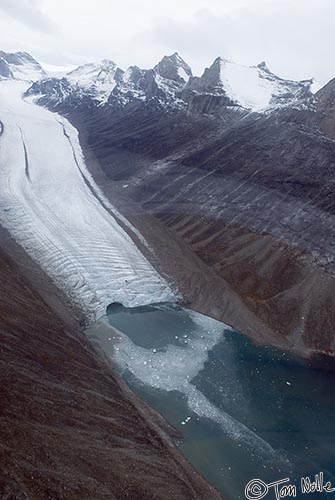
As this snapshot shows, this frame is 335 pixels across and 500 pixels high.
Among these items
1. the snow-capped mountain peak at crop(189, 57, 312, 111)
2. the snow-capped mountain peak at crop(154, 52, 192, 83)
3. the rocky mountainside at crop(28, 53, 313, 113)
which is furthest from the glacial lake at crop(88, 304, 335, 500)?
the snow-capped mountain peak at crop(154, 52, 192, 83)

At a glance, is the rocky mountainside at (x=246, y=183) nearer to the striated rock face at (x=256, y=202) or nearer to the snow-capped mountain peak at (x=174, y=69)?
the striated rock face at (x=256, y=202)

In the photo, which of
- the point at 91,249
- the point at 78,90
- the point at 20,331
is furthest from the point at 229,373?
the point at 78,90

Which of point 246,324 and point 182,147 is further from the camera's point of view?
point 182,147

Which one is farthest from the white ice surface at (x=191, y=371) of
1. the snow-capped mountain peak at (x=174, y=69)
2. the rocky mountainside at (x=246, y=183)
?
the snow-capped mountain peak at (x=174, y=69)

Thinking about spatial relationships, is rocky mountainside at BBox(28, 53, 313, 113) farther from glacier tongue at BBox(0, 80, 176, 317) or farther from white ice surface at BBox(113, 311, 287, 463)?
white ice surface at BBox(113, 311, 287, 463)

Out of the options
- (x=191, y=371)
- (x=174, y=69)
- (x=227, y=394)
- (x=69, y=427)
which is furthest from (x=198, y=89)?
(x=69, y=427)

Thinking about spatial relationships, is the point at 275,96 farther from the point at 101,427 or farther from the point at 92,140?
the point at 101,427
